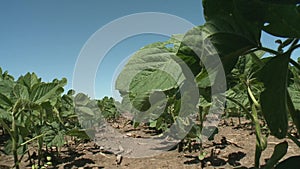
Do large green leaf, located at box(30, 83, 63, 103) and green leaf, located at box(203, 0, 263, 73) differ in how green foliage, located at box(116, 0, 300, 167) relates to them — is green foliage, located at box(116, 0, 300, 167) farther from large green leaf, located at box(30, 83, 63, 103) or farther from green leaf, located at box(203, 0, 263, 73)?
large green leaf, located at box(30, 83, 63, 103)

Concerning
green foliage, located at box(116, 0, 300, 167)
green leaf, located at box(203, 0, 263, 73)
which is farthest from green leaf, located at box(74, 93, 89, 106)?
green leaf, located at box(203, 0, 263, 73)

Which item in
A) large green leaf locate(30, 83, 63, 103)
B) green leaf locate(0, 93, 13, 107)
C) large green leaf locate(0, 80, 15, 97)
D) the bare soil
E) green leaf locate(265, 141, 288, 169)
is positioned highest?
large green leaf locate(0, 80, 15, 97)

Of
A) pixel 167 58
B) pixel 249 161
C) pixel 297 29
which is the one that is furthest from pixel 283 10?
pixel 249 161

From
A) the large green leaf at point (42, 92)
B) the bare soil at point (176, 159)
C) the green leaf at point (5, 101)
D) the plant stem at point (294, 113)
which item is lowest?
the bare soil at point (176, 159)

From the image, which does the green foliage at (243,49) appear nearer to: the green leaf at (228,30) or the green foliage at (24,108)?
the green leaf at (228,30)

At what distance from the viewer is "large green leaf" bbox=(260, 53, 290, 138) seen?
477 mm

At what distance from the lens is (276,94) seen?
482 millimetres

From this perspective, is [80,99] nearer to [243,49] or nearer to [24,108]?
[24,108]

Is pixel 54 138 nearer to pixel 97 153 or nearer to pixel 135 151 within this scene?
pixel 97 153

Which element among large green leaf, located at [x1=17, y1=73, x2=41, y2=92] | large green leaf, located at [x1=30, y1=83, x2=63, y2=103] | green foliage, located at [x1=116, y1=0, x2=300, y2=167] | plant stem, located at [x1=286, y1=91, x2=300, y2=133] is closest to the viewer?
green foliage, located at [x1=116, y1=0, x2=300, y2=167]

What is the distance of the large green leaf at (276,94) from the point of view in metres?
0.48

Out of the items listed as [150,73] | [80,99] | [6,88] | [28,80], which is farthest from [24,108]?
[80,99]

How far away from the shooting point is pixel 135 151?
12.6 ft

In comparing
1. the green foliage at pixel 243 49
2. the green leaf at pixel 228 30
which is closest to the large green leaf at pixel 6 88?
the green foliage at pixel 243 49
